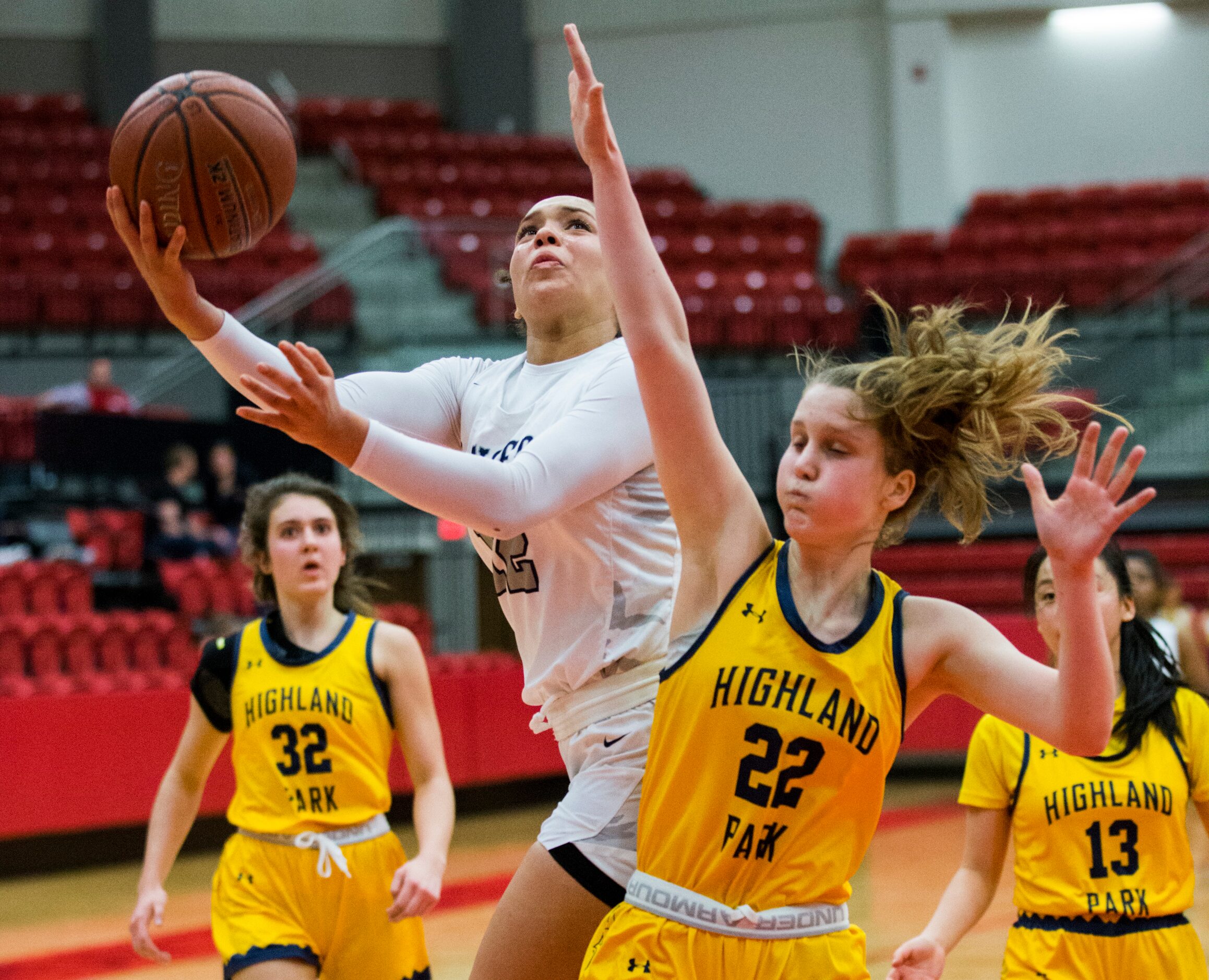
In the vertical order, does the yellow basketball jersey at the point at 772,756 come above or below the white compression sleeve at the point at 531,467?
below

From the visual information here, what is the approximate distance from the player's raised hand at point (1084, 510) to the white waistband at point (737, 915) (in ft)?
1.95

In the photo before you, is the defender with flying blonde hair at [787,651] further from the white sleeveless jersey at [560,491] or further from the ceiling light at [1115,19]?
the ceiling light at [1115,19]

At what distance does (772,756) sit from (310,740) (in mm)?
1768

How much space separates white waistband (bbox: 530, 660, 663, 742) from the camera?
7.77ft

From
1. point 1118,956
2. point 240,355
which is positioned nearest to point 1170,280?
point 1118,956

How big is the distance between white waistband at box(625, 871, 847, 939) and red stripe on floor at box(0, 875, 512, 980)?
3992 mm

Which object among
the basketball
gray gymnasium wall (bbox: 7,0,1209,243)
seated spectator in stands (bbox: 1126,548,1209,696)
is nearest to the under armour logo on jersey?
the basketball

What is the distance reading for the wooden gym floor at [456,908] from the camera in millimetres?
5406

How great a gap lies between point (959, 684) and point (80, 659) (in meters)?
6.87

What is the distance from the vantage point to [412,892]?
2906 millimetres

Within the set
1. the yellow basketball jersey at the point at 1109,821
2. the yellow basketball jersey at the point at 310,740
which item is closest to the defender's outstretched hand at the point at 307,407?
the yellow basketball jersey at the point at 1109,821

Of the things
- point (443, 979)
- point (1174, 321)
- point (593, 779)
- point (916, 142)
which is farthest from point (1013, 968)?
point (916, 142)

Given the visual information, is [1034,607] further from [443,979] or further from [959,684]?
[443,979]

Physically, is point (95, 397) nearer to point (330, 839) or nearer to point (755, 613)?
point (330, 839)
